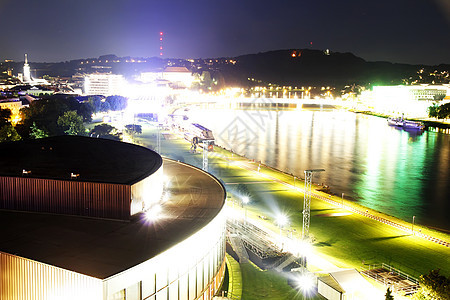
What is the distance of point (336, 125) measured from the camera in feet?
136

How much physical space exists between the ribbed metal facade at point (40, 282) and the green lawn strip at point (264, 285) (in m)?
2.78

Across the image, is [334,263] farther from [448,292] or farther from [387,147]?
[387,147]

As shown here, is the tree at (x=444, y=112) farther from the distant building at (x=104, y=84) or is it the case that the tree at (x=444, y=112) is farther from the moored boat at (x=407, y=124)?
the distant building at (x=104, y=84)

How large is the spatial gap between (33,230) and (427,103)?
50.3 m

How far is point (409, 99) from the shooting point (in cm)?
5419

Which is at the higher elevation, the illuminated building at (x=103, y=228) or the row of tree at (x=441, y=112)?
the row of tree at (x=441, y=112)

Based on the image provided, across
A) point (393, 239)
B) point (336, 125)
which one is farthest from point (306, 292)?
point (336, 125)

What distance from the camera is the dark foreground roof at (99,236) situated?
4.80 metres

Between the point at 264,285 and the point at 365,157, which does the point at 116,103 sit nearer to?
the point at 365,157

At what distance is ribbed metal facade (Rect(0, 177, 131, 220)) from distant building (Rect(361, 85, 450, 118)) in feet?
157

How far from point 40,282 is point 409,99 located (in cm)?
5593

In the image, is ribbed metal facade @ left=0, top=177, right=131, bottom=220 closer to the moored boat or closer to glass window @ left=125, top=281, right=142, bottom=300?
glass window @ left=125, top=281, right=142, bottom=300

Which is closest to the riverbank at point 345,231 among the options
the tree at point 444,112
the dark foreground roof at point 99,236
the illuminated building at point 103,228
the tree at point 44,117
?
the illuminated building at point 103,228

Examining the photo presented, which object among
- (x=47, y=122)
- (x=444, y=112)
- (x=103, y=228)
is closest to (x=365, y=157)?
(x=47, y=122)
